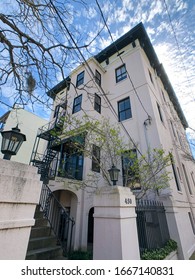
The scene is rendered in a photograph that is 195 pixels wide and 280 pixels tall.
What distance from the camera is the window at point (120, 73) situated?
11.3 metres

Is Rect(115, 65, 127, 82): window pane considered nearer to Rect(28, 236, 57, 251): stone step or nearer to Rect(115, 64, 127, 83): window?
Rect(115, 64, 127, 83): window

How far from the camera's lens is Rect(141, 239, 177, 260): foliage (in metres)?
4.25

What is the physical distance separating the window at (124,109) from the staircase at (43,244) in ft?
24.7

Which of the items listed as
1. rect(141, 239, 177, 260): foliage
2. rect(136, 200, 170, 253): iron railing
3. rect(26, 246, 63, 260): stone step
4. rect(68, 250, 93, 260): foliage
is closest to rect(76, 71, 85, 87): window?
rect(136, 200, 170, 253): iron railing

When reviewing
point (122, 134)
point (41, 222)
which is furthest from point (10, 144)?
point (122, 134)

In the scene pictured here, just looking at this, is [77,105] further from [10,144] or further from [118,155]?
[10,144]

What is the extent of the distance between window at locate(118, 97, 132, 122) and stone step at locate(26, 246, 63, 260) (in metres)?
7.90

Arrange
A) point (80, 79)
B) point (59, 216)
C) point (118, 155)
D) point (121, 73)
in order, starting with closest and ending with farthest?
point (118, 155) → point (59, 216) → point (121, 73) → point (80, 79)

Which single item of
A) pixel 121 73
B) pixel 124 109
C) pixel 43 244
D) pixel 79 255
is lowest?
pixel 79 255

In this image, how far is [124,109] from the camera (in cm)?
1023

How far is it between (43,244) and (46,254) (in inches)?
15.0

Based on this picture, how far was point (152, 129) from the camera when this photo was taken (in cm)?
824

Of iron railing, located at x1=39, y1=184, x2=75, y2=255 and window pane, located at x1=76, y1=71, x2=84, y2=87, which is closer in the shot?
iron railing, located at x1=39, y1=184, x2=75, y2=255
